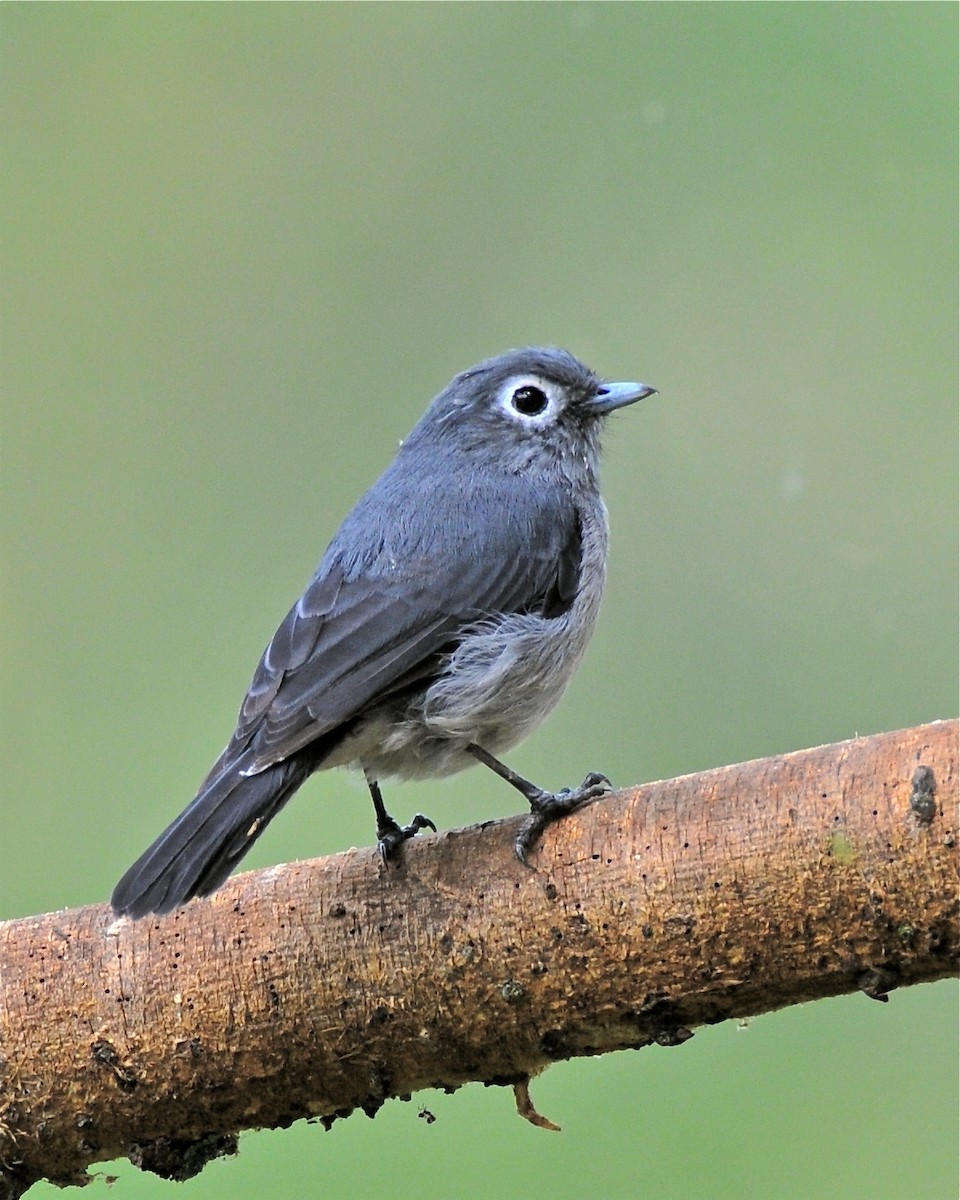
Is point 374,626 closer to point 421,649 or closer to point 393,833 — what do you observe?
point 421,649

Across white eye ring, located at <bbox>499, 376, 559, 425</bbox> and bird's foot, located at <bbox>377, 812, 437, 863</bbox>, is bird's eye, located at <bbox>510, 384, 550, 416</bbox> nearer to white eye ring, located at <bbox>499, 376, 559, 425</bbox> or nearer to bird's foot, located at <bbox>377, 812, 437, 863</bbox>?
white eye ring, located at <bbox>499, 376, 559, 425</bbox>

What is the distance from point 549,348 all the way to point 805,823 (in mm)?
2430

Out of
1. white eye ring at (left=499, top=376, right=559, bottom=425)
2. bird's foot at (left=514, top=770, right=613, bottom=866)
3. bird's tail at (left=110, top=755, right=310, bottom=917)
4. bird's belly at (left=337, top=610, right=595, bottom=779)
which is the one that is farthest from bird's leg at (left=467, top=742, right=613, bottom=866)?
white eye ring at (left=499, top=376, right=559, bottom=425)

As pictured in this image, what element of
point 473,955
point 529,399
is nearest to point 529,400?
point 529,399

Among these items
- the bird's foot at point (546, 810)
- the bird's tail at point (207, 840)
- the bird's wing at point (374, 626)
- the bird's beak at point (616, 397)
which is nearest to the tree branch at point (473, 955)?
the bird's foot at point (546, 810)

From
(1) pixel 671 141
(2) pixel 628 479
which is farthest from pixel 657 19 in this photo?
(2) pixel 628 479

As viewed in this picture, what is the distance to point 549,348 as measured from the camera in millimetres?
4914

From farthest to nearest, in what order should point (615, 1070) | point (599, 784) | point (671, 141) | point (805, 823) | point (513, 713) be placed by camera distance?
point (671, 141) < point (615, 1070) < point (513, 713) < point (599, 784) < point (805, 823)

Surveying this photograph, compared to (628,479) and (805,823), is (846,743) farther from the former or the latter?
(628,479)

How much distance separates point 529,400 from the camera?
4.78 metres

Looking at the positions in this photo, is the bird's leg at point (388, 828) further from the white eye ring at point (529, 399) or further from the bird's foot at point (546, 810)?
the white eye ring at point (529, 399)

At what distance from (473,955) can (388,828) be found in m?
0.63

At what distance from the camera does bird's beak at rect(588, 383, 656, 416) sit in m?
4.78

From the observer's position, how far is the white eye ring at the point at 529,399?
4.74m
